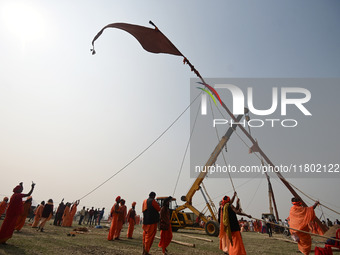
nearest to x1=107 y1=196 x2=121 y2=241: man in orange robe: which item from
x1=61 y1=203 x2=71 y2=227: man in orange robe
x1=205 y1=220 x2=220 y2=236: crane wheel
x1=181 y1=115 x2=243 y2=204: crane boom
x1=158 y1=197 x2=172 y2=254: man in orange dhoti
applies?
x1=158 y1=197 x2=172 y2=254: man in orange dhoti

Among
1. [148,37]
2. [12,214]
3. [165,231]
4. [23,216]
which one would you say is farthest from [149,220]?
[23,216]

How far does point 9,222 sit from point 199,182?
1158 cm

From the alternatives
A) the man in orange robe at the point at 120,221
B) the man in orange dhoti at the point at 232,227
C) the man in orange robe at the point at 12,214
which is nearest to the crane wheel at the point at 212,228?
the man in orange robe at the point at 120,221

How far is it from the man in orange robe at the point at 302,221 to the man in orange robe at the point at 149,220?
14.7 feet

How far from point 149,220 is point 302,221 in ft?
16.1

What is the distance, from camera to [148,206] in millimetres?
6676

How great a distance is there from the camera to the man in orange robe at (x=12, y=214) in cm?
602

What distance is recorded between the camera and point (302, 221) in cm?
678

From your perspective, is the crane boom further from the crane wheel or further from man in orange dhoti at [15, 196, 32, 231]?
man in orange dhoti at [15, 196, 32, 231]

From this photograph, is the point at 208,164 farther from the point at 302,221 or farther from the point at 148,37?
the point at 148,37

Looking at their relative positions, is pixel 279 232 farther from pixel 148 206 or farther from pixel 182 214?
pixel 148 206

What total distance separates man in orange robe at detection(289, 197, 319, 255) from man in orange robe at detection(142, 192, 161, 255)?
448 centimetres

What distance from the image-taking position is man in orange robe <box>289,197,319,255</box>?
649cm

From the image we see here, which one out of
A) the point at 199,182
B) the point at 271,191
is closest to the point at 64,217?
the point at 199,182
